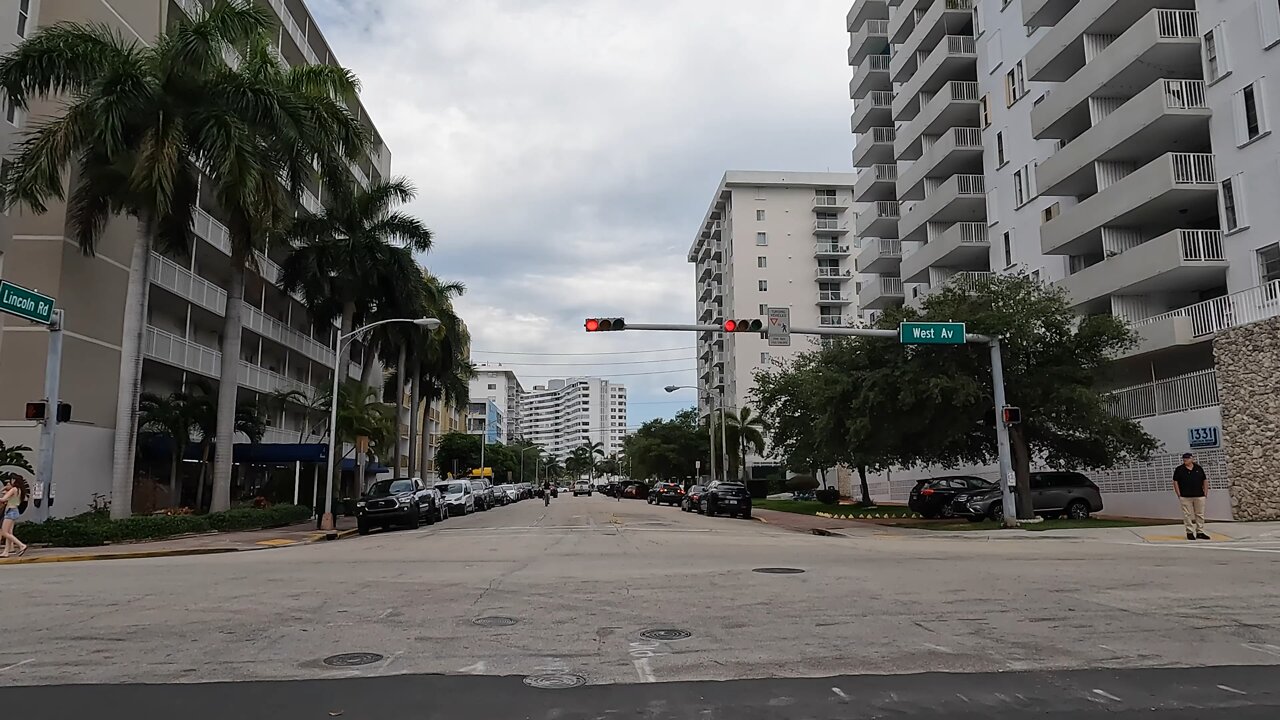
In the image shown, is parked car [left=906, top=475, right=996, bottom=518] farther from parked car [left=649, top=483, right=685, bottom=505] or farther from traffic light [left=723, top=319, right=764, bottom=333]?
parked car [left=649, top=483, right=685, bottom=505]

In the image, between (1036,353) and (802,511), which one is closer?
(1036,353)

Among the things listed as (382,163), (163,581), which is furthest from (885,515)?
(382,163)

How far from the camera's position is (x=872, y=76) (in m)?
61.9

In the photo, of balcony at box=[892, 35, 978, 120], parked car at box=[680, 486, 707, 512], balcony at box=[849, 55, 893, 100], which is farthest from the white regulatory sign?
balcony at box=[849, 55, 893, 100]

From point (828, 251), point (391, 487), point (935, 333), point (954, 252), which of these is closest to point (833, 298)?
point (828, 251)

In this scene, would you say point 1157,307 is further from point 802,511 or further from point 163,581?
point 163,581

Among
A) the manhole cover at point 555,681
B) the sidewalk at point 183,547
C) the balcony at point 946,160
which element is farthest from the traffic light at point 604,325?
the balcony at point 946,160

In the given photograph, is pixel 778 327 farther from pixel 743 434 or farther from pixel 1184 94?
pixel 743 434

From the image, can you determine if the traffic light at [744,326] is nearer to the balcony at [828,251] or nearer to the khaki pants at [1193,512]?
the khaki pants at [1193,512]

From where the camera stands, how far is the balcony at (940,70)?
48344mm

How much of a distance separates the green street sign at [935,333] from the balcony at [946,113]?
95.1 ft

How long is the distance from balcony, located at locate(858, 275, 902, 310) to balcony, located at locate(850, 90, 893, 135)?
10900 mm

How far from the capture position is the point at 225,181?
2553 cm

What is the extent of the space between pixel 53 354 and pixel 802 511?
101ft
